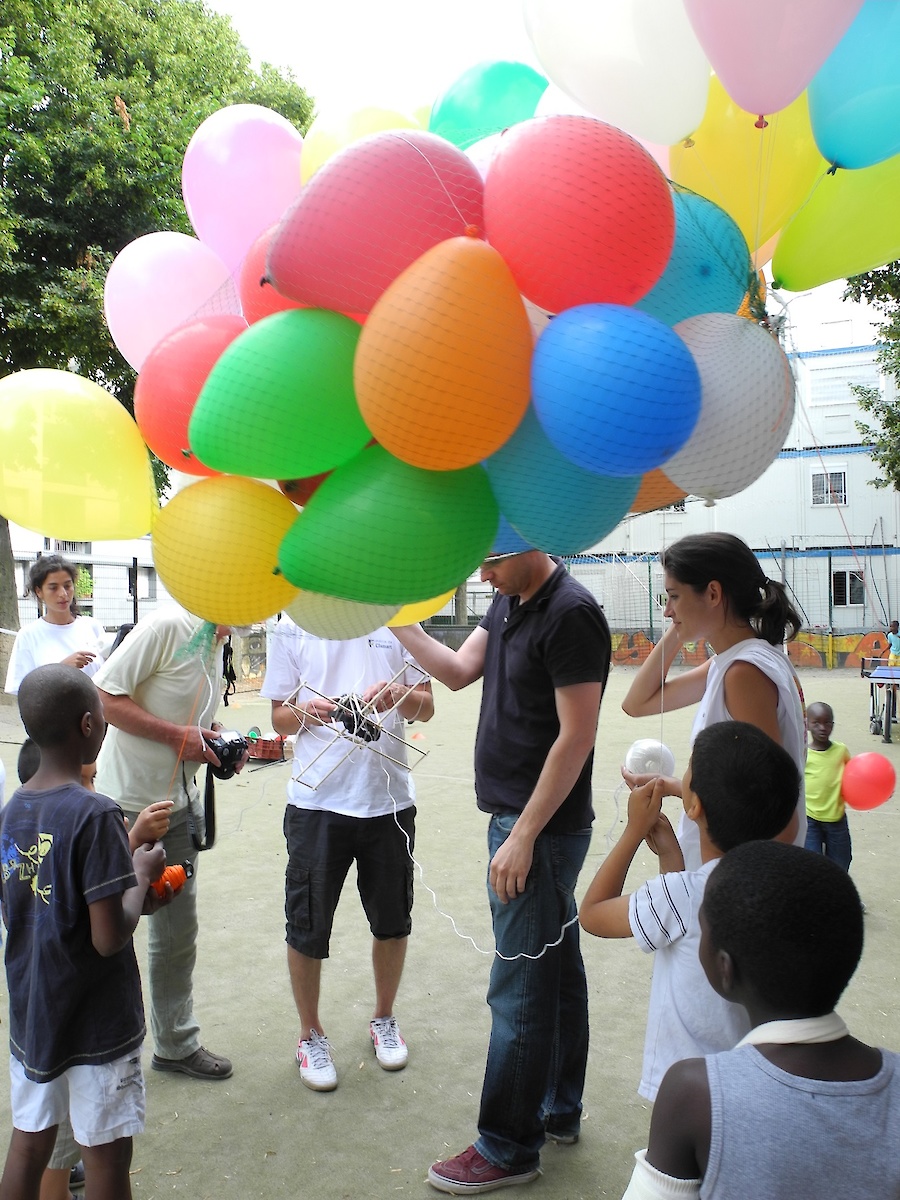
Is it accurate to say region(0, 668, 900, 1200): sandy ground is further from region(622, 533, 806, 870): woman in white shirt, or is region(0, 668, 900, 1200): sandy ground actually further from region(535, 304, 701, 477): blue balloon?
region(535, 304, 701, 477): blue balloon

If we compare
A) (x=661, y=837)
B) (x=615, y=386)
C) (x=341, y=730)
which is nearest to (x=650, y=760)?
(x=661, y=837)

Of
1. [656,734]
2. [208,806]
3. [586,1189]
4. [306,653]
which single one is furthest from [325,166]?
[656,734]

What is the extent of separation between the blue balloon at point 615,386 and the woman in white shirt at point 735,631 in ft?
2.36

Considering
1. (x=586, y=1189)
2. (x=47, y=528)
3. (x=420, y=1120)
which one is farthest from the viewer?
(x=420, y=1120)

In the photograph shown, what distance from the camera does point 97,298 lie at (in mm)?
9523

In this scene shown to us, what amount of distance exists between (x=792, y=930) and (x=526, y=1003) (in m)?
1.32

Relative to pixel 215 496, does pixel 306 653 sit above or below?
below

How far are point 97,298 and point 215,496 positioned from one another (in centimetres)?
895

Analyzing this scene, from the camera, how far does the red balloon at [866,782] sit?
420cm

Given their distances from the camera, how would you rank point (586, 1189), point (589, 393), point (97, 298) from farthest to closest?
point (97, 298) → point (586, 1189) → point (589, 393)

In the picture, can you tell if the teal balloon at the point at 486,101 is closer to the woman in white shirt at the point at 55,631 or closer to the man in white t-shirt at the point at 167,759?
the man in white t-shirt at the point at 167,759

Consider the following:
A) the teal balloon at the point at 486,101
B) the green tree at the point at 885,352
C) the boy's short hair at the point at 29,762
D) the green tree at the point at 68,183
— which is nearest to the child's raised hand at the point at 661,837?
the teal balloon at the point at 486,101

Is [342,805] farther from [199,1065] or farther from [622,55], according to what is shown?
[622,55]

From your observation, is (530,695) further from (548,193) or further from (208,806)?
(548,193)
